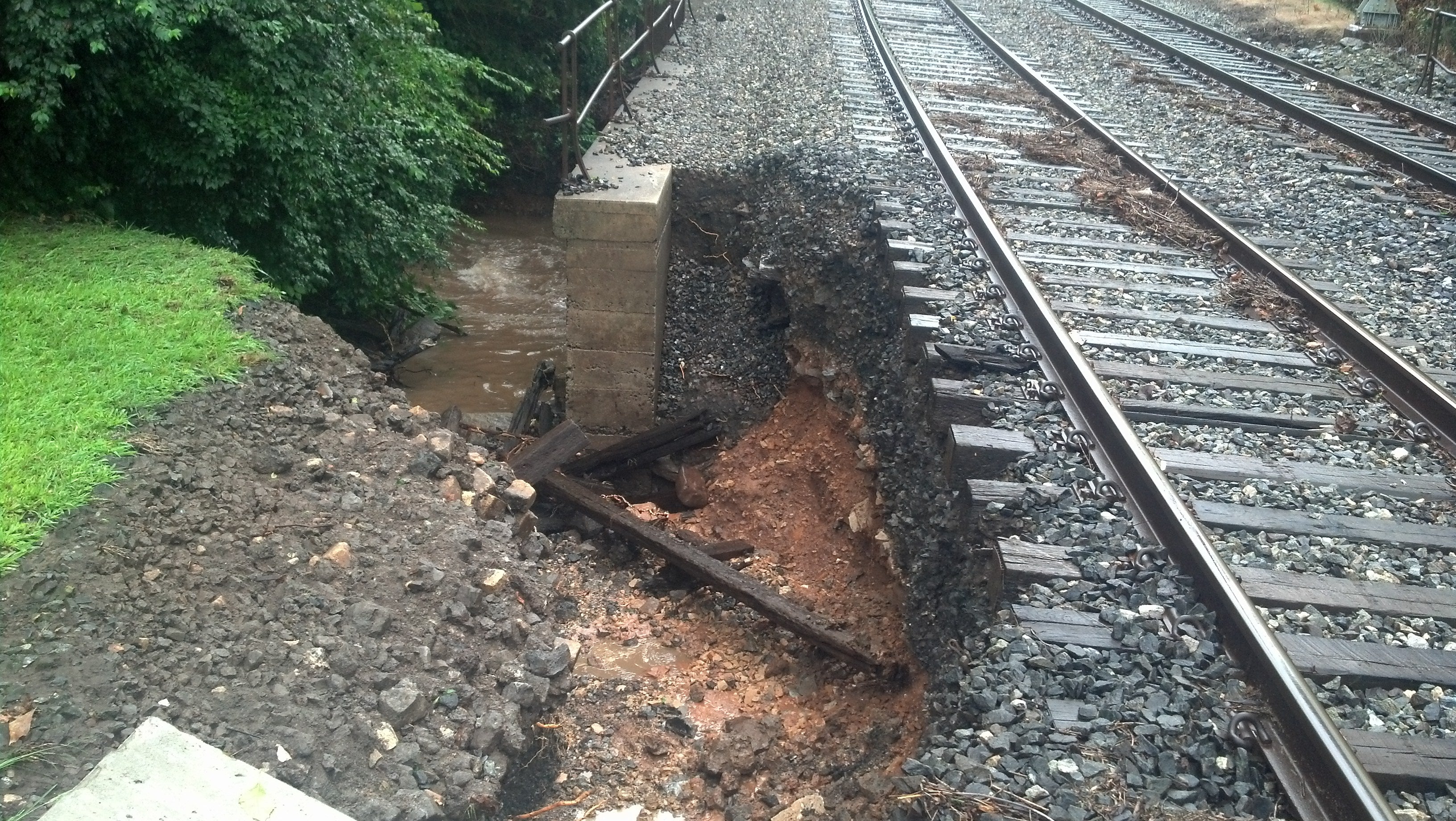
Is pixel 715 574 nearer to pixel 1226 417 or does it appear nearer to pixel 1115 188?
pixel 1226 417

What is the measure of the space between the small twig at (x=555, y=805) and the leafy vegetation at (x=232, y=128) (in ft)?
11.9

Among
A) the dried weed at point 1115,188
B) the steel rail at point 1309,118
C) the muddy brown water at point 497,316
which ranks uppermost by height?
the steel rail at point 1309,118

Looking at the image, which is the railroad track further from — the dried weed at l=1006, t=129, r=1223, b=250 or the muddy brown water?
the muddy brown water

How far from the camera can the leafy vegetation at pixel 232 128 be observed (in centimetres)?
523

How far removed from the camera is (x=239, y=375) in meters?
4.61

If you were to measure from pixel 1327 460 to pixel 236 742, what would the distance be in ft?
14.5

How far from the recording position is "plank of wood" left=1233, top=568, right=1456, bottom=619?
379cm

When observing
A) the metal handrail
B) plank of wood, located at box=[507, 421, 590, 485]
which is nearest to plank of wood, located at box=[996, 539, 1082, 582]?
plank of wood, located at box=[507, 421, 590, 485]

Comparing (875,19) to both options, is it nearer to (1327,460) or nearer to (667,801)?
(1327,460)

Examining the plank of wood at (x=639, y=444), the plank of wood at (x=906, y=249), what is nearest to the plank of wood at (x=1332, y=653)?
the plank of wood at (x=906, y=249)

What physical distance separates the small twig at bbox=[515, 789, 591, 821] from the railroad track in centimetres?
178

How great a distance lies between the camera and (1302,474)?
4621mm

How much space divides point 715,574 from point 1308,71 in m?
11.3

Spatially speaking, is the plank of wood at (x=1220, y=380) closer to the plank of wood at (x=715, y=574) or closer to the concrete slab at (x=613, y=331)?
the plank of wood at (x=715, y=574)
